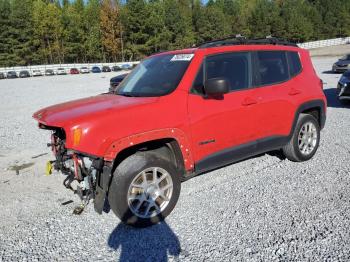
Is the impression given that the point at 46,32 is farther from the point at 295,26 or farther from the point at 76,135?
the point at 76,135

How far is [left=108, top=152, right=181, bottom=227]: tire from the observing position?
3469mm

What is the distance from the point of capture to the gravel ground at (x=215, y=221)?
3.21m

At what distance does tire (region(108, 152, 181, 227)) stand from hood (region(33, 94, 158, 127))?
22.9 inches

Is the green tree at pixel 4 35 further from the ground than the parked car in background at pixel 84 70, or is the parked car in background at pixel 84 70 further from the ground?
the green tree at pixel 4 35

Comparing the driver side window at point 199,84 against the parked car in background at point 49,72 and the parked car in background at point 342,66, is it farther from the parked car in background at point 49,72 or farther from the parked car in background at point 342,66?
the parked car in background at point 49,72

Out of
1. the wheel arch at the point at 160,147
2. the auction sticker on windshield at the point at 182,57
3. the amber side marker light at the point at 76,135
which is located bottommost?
the wheel arch at the point at 160,147

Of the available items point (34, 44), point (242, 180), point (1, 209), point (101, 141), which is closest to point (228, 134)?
point (242, 180)

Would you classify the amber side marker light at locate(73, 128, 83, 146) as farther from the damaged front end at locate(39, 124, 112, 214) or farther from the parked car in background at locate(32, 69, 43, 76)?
the parked car in background at locate(32, 69, 43, 76)

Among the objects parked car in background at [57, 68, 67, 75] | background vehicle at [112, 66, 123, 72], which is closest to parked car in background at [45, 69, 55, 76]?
parked car in background at [57, 68, 67, 75]

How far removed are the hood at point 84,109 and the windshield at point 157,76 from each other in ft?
0.85

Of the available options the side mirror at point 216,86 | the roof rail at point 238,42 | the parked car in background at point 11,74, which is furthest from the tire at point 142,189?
the parked car in background at point 11,74

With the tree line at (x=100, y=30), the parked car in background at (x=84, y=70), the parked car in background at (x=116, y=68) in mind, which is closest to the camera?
the parked car in background at (x=84, y=70)

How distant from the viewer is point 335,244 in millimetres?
3197

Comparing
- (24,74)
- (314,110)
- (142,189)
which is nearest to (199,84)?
(142,189)
